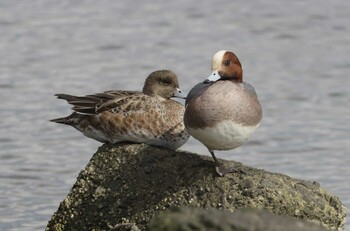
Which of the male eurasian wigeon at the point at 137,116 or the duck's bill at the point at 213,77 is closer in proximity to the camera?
the duck's bill at the point at 213,77

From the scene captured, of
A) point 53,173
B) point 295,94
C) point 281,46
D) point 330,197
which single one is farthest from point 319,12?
point 330,197

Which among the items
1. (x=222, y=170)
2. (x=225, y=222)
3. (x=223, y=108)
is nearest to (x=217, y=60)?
(x=223, y=108)

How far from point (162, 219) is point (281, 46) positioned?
10.2 meters

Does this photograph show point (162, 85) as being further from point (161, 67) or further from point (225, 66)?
point (161, 67)

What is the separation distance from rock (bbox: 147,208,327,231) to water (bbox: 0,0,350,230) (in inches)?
162

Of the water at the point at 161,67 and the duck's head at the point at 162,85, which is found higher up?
the duck's head at the point at 162,85

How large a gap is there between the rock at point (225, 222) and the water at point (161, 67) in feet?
13.5

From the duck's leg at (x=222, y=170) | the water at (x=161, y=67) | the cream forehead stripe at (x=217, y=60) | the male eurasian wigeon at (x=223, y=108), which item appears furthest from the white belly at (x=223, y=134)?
the water at (x=161, y=67)

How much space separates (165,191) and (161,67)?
676 cm

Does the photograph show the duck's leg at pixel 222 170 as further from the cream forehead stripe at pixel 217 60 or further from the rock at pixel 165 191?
the cream forehead stripe at pixel 217 60

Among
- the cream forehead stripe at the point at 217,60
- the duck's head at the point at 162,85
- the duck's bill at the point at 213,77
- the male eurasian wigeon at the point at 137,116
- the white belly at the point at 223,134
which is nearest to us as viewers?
the white belly at the point at 223,134

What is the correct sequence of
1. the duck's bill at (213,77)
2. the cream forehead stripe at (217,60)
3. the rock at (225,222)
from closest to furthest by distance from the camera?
the rock at (225,222) → the duck's bill at (213,77) → the cream forehead stripe at (217,60)

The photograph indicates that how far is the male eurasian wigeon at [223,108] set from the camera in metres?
6.47

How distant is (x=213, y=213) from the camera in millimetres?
4680
